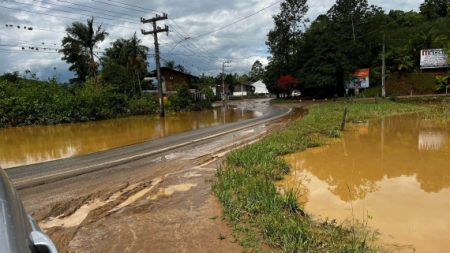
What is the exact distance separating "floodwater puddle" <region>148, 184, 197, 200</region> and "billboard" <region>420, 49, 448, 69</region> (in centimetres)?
4851

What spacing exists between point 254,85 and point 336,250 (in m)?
113

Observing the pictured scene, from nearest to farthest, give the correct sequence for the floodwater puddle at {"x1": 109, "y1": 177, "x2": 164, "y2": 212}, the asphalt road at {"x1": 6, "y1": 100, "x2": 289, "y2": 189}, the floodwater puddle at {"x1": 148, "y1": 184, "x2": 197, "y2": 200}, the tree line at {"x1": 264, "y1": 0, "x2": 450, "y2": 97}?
the floodwater puddle at {"x1": 109, "y1": 177, "x2": 164, "y2": 212}, the floodwater puddle at {"x1": 148, "y1": 184, "x2": 197, "y2": 200}, the asphalt road at {"x1": 6, "y1": 100, "x2": 289, "y2": 189}, the tree line at {"x1": 264, "y1": 0, "x2": 450, "y2": 97}

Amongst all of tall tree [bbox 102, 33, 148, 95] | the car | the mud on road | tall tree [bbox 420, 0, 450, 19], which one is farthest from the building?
the car

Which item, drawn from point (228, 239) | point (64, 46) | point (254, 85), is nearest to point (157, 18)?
point (64, 46)

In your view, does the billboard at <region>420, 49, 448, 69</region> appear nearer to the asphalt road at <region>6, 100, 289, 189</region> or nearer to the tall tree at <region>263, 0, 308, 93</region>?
the tall tree at <region>263, 0, 308, 93</region>

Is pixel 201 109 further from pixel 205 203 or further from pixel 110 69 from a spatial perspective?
pixel 205 203

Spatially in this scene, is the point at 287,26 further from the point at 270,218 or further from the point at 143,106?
the point at 270,218

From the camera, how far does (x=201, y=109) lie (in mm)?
46750

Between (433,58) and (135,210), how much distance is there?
50.8 meters

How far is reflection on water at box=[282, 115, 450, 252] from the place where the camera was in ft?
19.5

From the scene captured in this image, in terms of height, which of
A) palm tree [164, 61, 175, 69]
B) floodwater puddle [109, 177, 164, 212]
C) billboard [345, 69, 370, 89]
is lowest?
floodwater puddle [109, 177, 164, 212]

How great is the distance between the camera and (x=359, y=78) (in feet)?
170

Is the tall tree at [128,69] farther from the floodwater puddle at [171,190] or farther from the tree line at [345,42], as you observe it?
the floodwater puddle at [171,190]

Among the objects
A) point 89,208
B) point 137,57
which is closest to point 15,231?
point 89,208
